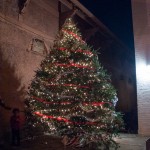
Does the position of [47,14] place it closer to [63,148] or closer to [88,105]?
[88,105]

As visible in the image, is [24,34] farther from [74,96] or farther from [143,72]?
[143,72]

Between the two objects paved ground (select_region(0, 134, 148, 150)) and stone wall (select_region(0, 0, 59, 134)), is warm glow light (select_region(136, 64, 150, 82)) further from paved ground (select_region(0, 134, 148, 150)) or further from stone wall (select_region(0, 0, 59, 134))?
stone wall (select_region(0, 0, 59, 134))

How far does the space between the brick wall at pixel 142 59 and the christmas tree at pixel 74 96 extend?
108 inches

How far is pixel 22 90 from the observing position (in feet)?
36.1

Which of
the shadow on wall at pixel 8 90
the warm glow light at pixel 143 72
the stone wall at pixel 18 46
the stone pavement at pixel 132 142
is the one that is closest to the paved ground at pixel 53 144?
the stone pavement at pixel 132 142

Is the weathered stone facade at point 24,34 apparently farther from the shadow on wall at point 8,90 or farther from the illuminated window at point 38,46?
the illuminated window at point 38,46

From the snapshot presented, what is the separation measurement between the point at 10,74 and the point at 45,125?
2.65m

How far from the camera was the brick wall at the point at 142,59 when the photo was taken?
462 inches

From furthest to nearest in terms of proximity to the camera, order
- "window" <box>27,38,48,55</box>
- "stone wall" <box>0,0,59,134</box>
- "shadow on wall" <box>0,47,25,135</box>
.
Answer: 1. "window" <box>27,38,48,55</box>
2. "stone wall" <box>0,0,59,134</box>
3. "shadow on wall" <box>0,47,25,135</box>

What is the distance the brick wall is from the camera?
11.7 metres

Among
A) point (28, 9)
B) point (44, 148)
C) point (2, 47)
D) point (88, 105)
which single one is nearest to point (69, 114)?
point (88, 105)

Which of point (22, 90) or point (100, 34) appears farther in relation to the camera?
point (100, 34)

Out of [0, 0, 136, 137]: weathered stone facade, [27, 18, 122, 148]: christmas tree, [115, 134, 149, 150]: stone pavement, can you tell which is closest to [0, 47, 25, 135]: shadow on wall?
[0, 0, 136, 137]: weathered stone facade

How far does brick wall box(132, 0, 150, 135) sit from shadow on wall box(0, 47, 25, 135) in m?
5.36
